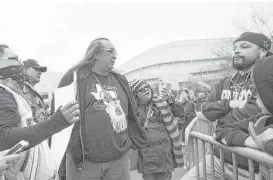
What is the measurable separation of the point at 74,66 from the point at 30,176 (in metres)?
1.55

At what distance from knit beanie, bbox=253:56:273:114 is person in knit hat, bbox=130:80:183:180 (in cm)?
260

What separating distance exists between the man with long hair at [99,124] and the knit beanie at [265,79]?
174 centimetres

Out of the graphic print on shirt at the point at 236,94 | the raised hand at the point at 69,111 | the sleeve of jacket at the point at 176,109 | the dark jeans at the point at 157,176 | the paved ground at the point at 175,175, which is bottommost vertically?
the paved ground at the point at 175,175

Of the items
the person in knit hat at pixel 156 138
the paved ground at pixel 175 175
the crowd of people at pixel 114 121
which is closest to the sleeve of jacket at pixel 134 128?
the crowd of people at pixel 114 121

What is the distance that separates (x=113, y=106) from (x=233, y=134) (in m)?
1.50

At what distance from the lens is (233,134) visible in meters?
A: 1.97

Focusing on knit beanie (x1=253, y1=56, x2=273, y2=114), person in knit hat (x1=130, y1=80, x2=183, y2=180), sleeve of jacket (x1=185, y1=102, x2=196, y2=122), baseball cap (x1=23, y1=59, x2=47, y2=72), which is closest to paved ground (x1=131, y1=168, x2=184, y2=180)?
person in knit hat (x1=130, y1=80, x2=183, y2=180)

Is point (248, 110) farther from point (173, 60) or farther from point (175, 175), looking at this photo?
point (173, 60)

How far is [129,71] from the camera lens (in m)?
90.9

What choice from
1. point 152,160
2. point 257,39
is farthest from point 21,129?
point 152,160

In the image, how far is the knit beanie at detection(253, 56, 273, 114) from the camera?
1543 millimetres

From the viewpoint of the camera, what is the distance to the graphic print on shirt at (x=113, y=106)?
3.10m

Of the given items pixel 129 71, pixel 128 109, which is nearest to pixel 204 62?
pixel 129 71

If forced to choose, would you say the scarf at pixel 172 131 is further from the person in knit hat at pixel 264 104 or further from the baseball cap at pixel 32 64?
the person in knit hat at pixel 264 104
